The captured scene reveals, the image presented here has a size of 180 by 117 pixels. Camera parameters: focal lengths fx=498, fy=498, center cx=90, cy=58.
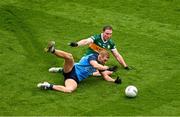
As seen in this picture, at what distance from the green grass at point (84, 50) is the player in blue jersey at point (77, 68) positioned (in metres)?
0.18

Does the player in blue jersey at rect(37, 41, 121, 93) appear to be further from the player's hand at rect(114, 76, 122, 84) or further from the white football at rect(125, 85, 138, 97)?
the white football at rect(125, 85, 138, 97)

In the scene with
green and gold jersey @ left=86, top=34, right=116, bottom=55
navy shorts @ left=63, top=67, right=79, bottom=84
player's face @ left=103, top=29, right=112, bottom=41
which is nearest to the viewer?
navy shorts @ left=63, top=67, right=79, bottom=84

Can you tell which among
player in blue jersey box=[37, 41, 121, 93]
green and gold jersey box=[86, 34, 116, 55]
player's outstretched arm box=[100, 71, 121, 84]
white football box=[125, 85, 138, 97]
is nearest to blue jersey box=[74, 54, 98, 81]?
player in blue jersey box=[37, 41, 121, 93]

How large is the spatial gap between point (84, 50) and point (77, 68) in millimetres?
2631

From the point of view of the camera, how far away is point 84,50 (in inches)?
602

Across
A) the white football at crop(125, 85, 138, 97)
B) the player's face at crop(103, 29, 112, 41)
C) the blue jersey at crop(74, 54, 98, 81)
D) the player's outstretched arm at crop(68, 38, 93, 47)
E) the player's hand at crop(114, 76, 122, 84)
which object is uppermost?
the player's face at crop(103, 29, 112, 41)

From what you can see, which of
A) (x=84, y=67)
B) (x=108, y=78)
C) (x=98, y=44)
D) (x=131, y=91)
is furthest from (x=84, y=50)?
(x=131, y=91)

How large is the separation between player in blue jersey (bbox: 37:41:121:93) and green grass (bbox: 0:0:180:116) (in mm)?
182

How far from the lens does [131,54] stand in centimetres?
1500

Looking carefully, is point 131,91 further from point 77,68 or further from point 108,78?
point 77,68

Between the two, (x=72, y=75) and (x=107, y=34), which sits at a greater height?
(x=107, y=34)

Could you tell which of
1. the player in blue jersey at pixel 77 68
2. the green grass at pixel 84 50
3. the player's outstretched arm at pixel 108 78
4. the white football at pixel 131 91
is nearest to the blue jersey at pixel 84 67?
the player in blue jersey at pixel 77 68

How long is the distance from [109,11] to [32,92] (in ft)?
23.6

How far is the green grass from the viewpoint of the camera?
1159cm
